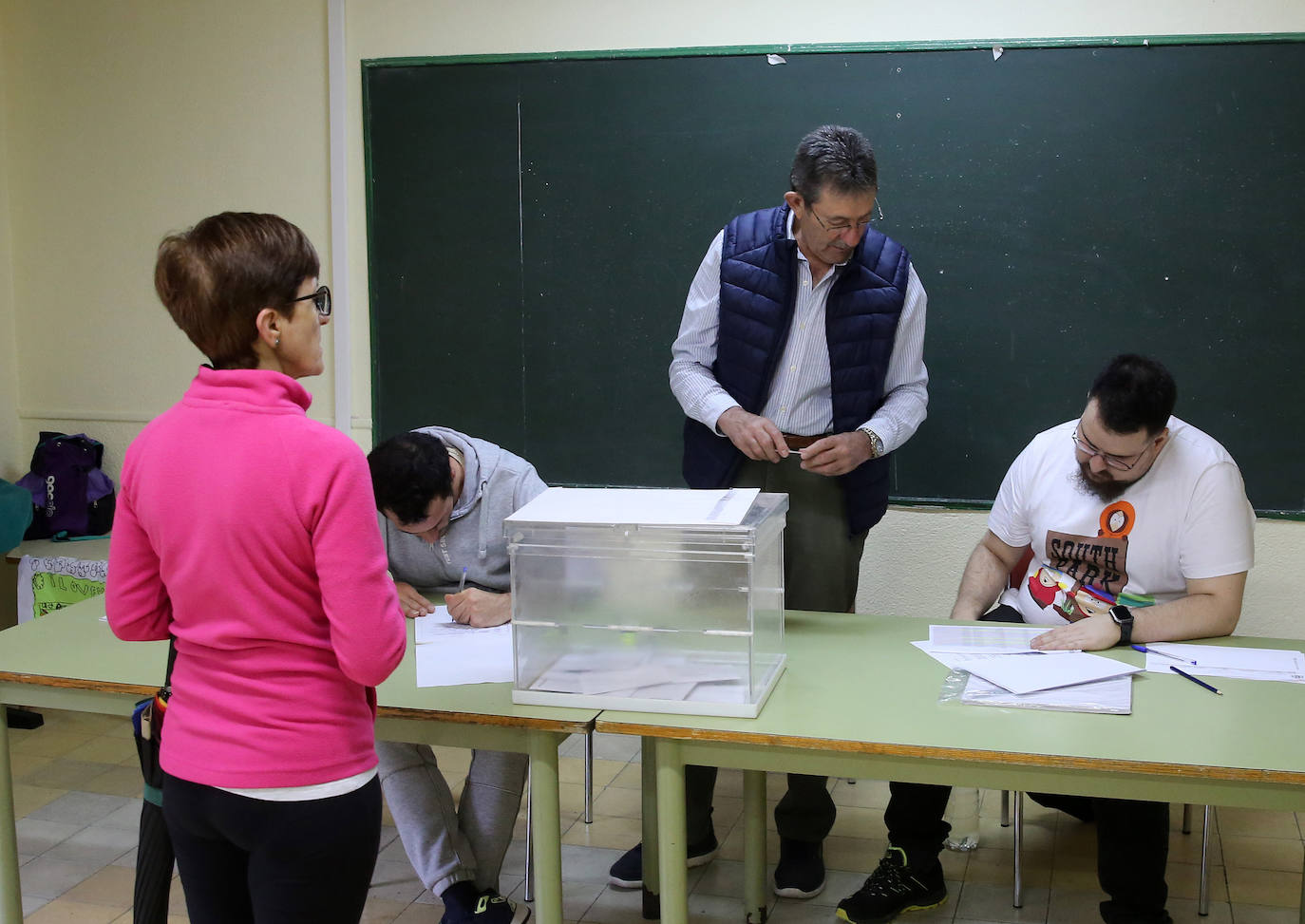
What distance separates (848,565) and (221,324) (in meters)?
1.84

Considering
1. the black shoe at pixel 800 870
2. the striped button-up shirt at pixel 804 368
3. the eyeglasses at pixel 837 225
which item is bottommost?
the black shoe at pixel 800 870

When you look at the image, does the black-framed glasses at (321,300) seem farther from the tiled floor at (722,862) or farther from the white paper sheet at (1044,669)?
the tiled floor at (722,862)

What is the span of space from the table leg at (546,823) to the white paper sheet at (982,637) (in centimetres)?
73

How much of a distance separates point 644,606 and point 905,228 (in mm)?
1892

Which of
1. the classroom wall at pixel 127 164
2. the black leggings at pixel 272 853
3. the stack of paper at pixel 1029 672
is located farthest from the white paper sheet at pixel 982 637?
the classroom wall at pixel 127 164

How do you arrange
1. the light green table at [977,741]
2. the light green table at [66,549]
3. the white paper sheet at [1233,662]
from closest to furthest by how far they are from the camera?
the light green table at [977,741]
the white paper sheet at [1233,662]
the light green table at [66,549]

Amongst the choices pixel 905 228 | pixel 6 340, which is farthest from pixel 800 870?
pixel 6 340

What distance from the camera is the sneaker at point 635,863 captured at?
2.71m

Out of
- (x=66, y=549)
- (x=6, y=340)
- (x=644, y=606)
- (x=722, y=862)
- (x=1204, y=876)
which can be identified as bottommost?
(x=722, y=862)

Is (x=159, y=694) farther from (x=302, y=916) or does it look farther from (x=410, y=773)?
(x=410, y=773)

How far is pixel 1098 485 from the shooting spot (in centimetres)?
248

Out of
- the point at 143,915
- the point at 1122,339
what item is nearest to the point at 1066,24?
the point at 1122,339

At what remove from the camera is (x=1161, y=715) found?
6.02 feet

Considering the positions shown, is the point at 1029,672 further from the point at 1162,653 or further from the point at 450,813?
the point at 450,813
